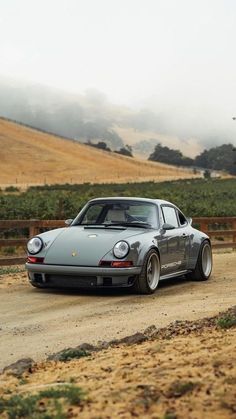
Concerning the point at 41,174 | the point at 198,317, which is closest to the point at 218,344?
the point at 198,317

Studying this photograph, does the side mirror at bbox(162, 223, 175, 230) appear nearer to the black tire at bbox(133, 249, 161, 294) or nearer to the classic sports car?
the classic sports car

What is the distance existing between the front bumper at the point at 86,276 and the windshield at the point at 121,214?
1264 mm

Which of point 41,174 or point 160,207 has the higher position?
point 41,174

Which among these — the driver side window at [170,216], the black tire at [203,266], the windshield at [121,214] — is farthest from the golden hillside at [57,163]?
the windshield at [121,214]

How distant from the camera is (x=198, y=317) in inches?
324

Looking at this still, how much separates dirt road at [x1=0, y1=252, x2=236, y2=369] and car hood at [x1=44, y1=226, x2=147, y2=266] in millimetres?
536

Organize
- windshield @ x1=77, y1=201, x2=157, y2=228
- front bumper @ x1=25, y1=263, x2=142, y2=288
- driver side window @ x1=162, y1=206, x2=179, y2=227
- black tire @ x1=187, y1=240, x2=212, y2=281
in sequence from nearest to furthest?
front bumper @ x1=25, y1=263, x2=142, y2=288 → windshield @ x1=77, y1=201, x2=157, y2=228 → driver side window @ x1=162, y1=206, x2=179, y2=227 → black tire @ x1=187, y1=240, x2=212, y2=281

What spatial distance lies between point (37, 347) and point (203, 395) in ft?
9.48

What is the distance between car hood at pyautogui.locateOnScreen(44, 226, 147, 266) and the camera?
10.2 m

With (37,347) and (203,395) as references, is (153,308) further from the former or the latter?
(203,395)

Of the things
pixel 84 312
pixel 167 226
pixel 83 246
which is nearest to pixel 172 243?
pixel 167 226

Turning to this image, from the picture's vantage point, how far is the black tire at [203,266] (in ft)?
41.1

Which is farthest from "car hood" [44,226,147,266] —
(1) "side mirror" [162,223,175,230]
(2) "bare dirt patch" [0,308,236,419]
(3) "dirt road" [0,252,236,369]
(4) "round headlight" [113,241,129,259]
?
(2) "bare dirt patch" [0,308,236,419]

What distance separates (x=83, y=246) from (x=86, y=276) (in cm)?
46
